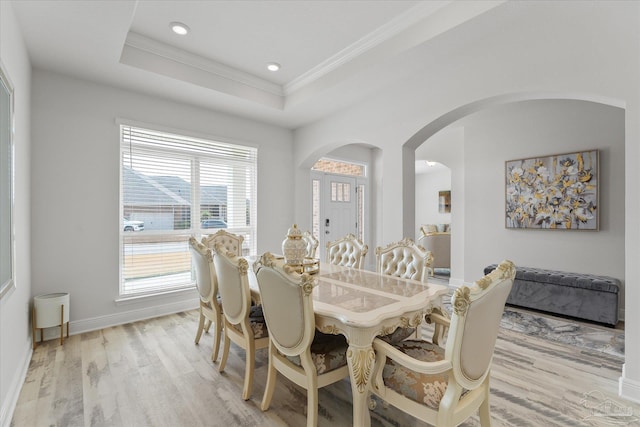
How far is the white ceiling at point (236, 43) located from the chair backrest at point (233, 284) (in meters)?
1.92

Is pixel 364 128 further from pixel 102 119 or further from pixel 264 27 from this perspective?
pixel 102 119

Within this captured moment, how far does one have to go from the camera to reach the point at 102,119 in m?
3.49

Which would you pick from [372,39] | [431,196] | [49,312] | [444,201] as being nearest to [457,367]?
[372,39]

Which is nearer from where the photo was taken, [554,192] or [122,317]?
[122,317]

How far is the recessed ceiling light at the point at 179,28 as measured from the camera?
2814mm

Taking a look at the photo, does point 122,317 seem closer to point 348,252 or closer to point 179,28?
point 348,252

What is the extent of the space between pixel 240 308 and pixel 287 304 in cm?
63

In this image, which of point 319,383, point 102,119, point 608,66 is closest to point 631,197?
point 608,66

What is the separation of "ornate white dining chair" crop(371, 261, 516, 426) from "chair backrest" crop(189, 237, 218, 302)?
5.01ft

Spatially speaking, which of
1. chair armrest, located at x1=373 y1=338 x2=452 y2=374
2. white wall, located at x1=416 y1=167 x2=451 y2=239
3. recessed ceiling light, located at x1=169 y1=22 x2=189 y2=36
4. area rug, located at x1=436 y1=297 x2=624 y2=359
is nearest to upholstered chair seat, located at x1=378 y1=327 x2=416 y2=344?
chair armrest, located at x1=373 y1=338 x2=452 y2=374

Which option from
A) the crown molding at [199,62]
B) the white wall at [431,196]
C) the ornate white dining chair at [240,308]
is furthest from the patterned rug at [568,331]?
the white wall at [431,196]

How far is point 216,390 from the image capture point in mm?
2230

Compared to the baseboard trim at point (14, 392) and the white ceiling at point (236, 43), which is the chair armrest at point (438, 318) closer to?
the white ceiling at point (236, 43)

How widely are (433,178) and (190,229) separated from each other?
26.2ft
